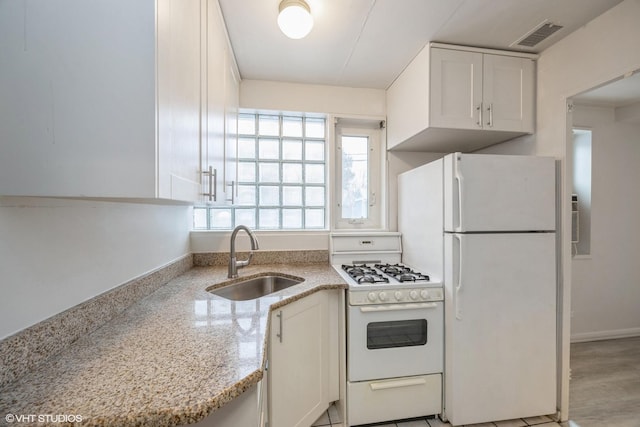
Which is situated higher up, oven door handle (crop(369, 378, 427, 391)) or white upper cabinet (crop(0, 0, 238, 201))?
white upper cabinet (crop(0, 0, 238, 201))

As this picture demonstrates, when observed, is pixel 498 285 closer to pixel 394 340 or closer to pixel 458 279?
pixel 458 279

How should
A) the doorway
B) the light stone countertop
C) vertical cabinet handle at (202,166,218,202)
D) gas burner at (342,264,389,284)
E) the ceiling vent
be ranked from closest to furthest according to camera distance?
the light stone countertop → vertical cabinet handle at (202,166,218,202) → the ceiling vent → gas burner at (342,264,389,284) → the doorway

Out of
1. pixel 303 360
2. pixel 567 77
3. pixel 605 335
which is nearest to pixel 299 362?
pixel 303 360

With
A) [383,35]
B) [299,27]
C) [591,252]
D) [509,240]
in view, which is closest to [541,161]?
[509,240]

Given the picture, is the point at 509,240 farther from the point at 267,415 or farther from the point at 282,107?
the point at 282,107

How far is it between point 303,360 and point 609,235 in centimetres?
328

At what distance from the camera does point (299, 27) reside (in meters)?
1.36

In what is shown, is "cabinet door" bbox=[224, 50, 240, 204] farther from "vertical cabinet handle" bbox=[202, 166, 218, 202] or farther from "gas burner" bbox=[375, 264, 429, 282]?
"gas burner" bbox=[375, 264, 429, 282]

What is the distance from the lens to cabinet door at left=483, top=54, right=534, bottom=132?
1738 millimetres

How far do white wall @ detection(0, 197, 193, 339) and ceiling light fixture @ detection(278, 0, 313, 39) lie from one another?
1184 millimetres

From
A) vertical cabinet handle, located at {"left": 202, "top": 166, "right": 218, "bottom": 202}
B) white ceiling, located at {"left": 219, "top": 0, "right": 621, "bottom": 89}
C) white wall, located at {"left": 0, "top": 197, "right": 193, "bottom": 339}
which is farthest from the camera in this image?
white ceiling, located at {"left": 219, "top": 0, "right": 621, "bottom": 89}

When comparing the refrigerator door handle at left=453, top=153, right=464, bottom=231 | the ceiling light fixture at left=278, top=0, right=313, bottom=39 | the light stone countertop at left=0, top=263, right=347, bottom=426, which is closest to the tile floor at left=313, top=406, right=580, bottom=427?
the light stone countertop at left=0, top=263, right=347, bottom=426

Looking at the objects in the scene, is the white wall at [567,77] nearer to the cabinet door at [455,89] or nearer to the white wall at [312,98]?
the cabinet door at [455,89]

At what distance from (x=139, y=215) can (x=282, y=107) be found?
1.44m
